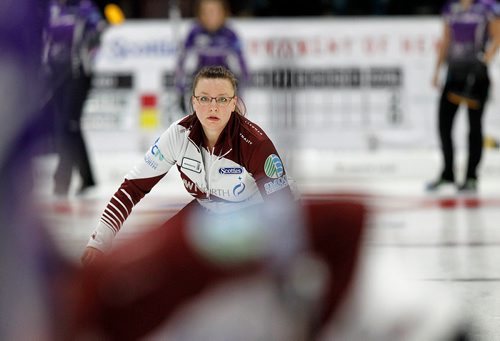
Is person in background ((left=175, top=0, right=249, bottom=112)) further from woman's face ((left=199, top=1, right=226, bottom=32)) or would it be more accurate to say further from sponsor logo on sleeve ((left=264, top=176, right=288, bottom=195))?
sponsor logo on sleeve ((left=264, top=176, right=288, bottom=195))

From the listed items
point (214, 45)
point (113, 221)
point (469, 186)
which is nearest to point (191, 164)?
point (113, 221)

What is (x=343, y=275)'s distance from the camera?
188cm

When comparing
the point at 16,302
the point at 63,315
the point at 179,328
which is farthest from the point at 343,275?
the point at 16,302

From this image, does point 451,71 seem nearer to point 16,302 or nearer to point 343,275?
point 343,275

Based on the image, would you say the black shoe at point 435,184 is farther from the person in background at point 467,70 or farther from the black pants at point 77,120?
the black pants at point 77,120

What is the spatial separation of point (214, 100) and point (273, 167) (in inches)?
10.5

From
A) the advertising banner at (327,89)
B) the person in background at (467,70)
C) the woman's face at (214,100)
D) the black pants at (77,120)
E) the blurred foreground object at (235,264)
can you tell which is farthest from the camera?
the advertising banner at (327,89)

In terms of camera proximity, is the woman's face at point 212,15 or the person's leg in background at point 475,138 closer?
the woman's face at point 212,15

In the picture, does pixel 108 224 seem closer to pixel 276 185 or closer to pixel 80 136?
pixel 276 185

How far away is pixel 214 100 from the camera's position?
2549 millimetres

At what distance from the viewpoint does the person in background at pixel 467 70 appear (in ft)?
26.8

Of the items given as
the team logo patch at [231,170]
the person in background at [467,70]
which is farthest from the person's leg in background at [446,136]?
the team logo patch at [231,170]

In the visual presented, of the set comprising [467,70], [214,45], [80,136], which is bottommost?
[80,136]

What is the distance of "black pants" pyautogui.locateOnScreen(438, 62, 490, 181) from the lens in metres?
8.25
